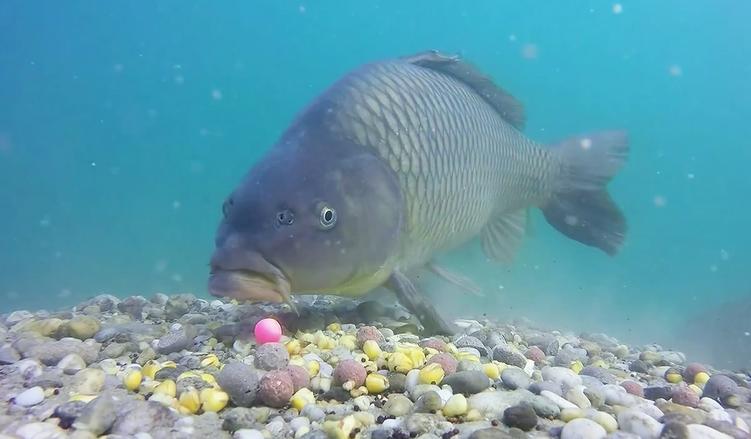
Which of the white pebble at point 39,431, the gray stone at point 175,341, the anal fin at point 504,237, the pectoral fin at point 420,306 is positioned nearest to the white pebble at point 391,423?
the white pebble at point 39,431

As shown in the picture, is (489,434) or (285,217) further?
(285,217)

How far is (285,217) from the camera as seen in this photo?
3705 mm

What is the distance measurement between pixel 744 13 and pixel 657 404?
373ft

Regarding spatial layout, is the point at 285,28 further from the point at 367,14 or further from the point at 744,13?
the point at 744,13

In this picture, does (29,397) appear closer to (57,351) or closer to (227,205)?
(57,351)

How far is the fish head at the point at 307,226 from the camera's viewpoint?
3.56 metres

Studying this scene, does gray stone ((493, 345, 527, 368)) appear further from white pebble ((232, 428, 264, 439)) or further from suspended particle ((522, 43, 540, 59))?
suspended particle ((522, 43, 540, 59))

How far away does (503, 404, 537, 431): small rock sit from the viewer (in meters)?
2.31

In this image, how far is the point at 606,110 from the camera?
344 feet

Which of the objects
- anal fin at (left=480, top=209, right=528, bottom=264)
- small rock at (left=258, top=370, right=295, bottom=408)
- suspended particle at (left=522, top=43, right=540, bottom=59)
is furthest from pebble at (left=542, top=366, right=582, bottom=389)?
suspended particle at (left=522, top=43, right=540, bottom=59)

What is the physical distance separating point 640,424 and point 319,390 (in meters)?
1.42

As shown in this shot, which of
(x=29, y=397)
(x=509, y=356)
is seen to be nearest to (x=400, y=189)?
(x=509, y=356)

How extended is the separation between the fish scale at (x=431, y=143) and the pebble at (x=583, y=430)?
270 cm

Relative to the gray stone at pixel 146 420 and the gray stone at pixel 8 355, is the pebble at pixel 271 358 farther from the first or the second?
the gray stone at pixel 8 355
